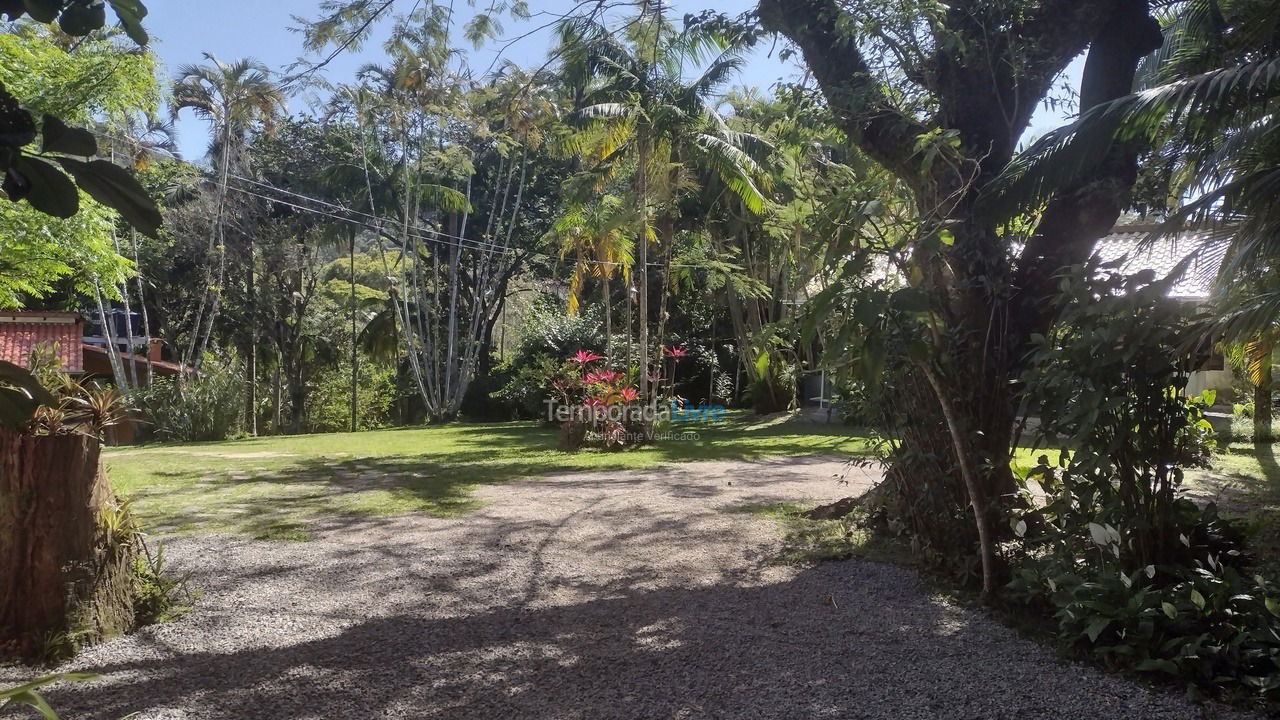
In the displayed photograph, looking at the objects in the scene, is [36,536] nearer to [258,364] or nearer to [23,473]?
[23,473]

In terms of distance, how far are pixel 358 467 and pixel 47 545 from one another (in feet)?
24.8

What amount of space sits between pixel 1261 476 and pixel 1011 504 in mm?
5972

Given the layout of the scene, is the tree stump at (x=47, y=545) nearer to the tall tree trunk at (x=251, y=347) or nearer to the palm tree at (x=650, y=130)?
the palm tree at (x=650, y=130)

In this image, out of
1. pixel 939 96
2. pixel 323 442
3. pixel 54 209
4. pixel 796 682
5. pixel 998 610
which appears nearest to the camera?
pixel 54 209

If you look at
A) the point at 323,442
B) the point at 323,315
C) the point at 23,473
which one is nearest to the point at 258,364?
the point at 323,315

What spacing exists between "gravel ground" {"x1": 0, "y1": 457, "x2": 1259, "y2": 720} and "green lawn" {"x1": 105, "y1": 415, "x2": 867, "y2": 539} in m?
1.20

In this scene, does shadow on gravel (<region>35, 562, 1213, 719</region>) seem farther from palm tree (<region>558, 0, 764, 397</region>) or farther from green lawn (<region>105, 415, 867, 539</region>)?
palm tree (<region>558, 0, 764, 397</region>)

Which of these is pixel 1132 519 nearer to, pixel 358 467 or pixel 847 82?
pixel 847 82

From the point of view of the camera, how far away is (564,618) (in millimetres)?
4320

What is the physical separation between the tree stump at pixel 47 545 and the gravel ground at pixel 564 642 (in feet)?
0.66

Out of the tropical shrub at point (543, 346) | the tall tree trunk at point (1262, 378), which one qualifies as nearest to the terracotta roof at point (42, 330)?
the tropical shrub at point (543, 346)

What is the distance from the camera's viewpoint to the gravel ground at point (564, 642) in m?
3.17

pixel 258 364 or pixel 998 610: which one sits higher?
pixel 258 364

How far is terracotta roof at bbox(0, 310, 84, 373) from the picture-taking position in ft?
48.8
